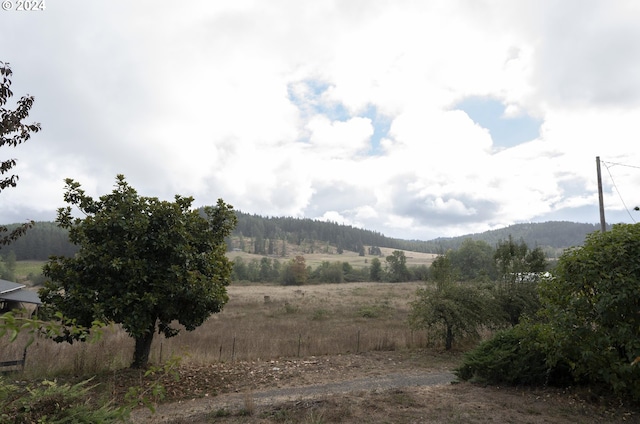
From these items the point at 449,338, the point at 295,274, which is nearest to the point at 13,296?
the point at 449,338

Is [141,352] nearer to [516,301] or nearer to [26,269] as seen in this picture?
[516,301]

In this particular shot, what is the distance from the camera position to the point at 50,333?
2332 millimetres

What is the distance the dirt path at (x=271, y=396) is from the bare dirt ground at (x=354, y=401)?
0.03 metres

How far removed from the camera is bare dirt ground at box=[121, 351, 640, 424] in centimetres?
721

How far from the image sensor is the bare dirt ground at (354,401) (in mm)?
7211

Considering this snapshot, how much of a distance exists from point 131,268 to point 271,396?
17.1 feet

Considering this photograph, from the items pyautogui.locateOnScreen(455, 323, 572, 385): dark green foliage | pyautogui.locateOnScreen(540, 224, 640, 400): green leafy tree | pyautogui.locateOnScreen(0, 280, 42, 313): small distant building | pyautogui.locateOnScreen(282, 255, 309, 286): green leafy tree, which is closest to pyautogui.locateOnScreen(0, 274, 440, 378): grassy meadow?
pyautogui.locateOnScreen(540, 224, 640, 400): green leafy tree

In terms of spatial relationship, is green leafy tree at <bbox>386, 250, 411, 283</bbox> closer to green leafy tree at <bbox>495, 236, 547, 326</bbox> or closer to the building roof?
green leafy tree at <bbox>495, 236, 547, 326</bbox>

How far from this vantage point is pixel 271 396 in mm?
10133

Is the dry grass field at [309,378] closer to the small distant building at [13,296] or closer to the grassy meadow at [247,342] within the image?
the grassy meadow at [247,342]

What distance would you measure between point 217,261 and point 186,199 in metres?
2.28

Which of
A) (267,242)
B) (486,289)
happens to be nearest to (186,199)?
(486,289)

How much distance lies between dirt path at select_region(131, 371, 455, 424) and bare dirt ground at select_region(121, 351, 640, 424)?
0.03 m

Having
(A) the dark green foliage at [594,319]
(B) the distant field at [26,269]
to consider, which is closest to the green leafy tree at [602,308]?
(A) the dark green foliage at [594,319]
